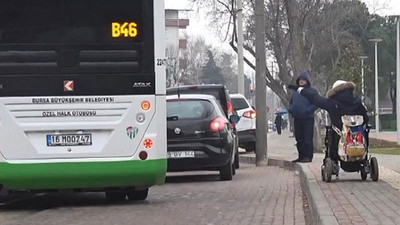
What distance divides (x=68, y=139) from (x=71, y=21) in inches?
58.8

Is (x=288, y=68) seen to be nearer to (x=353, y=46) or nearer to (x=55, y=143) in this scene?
(x=353, y=46)

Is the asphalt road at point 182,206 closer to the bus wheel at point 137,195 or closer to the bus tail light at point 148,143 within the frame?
the bus wheel at point 137,195

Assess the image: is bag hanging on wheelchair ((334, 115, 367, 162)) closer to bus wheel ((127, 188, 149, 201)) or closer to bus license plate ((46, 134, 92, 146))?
bus wheel ((127, 188, 149, 201))

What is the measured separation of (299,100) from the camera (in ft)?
59.1

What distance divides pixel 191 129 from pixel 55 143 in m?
4.18

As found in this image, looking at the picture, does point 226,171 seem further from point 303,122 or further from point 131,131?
point 131,131

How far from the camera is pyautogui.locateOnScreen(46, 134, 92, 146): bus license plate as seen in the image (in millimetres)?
10891

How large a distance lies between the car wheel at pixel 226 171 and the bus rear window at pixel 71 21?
4.59 m

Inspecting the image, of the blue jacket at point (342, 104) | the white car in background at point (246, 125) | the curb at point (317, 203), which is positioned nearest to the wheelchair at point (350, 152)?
the blue jacket at point (342, 104)

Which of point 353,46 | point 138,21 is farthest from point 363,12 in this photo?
point 138,21

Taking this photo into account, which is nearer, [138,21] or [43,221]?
[43,221]

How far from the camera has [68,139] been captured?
10922 millimetres

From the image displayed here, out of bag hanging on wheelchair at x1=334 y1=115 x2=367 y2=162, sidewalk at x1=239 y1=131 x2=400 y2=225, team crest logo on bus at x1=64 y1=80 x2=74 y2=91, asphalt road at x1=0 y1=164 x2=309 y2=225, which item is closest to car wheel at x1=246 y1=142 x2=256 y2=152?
asphalt road at x1=0 y1=164 x2=309 y2=225

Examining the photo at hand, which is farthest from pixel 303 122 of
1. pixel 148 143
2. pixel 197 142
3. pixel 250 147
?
pixel 250 147
